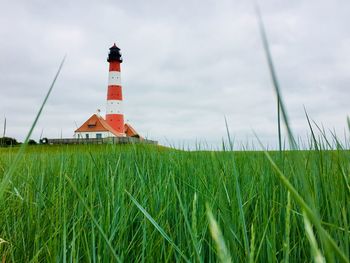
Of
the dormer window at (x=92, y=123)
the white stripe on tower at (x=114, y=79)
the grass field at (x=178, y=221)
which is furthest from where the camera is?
the dormer window at (x=92, y=123)

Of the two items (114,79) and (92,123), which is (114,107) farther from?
(92,123)

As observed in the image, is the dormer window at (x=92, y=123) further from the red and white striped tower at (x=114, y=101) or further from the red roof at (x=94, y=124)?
the red and white striped tower at (x=114, y=101)

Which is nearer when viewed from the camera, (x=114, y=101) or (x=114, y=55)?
(x=114, y=101)

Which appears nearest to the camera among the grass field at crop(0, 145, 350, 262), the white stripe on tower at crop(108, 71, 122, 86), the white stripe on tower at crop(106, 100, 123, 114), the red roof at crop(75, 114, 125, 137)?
the grass field at crop(0, 145, 350, 262)

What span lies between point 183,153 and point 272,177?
4.14 feet

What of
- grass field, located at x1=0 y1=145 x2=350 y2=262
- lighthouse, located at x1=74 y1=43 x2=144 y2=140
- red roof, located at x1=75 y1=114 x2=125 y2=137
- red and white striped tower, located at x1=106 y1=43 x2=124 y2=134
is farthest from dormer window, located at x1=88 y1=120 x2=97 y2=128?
grass field, located at x1=0 y1=145 x2=350 y2=262

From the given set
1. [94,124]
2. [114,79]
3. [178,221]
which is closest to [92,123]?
[94,124]

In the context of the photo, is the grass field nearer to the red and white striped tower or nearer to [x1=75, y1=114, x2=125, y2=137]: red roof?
the red and white striped tower

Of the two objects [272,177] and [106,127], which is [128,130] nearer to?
[106,127]

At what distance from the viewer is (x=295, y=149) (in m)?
0.26

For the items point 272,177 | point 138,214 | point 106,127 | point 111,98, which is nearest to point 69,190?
point 138,214

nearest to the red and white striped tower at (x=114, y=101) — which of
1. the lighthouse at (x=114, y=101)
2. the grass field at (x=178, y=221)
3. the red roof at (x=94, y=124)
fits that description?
the lighthouse at (x=114, y=101)

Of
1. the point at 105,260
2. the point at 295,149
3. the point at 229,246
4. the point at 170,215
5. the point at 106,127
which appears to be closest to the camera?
the point at 295,149

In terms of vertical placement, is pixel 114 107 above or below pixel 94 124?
above
